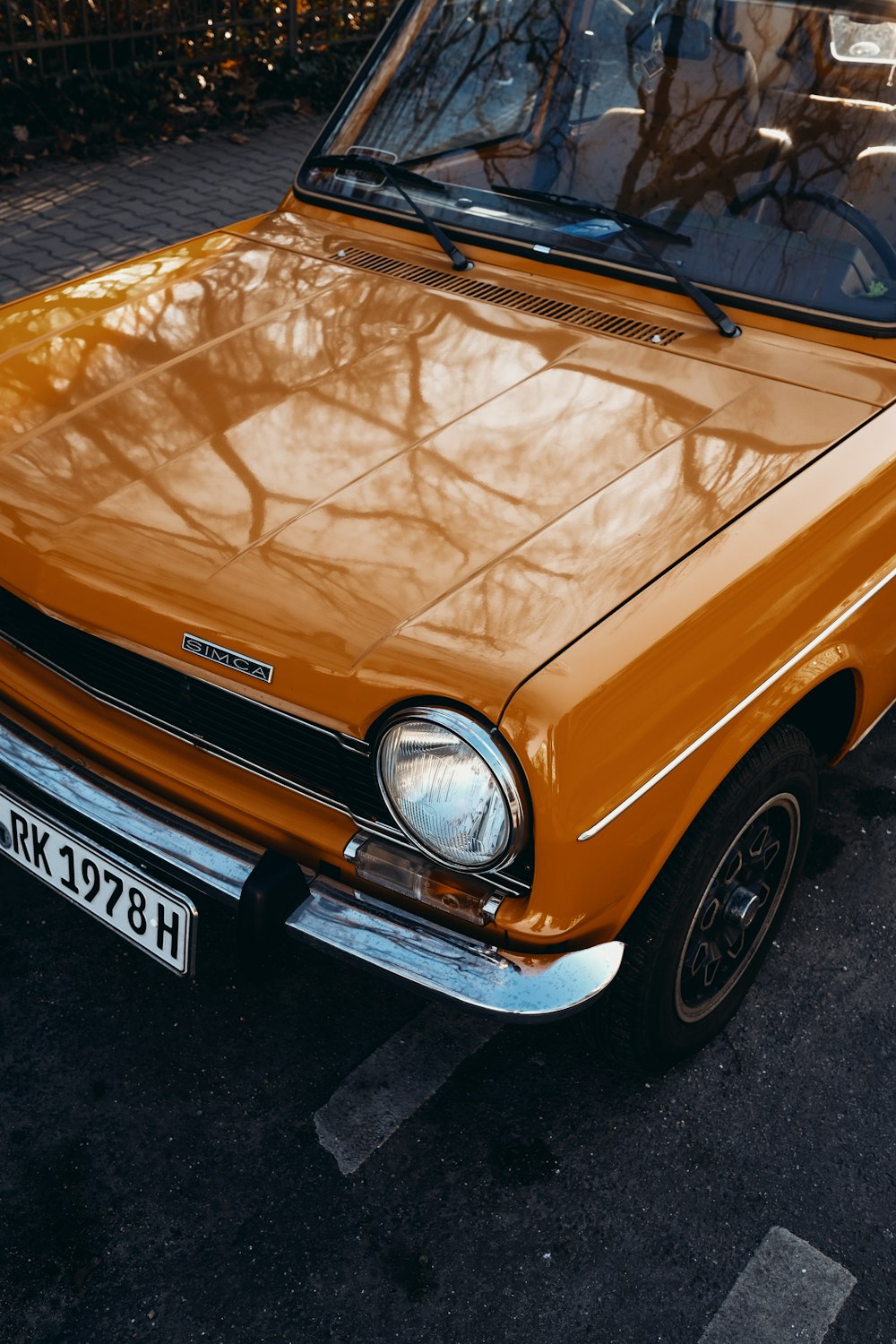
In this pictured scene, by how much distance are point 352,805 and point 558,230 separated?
5.36ft

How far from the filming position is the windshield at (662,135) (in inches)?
110

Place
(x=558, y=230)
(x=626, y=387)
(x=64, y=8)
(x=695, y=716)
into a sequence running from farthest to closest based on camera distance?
(x=64, y=8) → (x=558, y=230) → (x=626, y=387) → (x=695, y=716)

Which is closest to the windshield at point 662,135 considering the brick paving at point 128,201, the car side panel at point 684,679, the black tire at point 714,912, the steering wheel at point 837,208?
the steering wheel at point 837,208

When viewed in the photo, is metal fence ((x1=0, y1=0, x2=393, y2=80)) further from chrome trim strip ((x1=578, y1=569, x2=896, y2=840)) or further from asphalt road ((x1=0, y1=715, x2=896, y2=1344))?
chrome trim strip ((x1=578, y1=569, x2=896, y2=840))

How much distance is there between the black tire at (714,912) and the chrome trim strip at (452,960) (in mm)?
211

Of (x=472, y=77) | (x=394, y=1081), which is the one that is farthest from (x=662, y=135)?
(x=394, y=1081)

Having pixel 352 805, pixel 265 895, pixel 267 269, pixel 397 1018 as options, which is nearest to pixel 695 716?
pixel 352 805

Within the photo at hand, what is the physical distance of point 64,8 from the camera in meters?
7.66

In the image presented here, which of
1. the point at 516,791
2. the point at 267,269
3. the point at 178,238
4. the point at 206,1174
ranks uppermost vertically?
the point at 267,269

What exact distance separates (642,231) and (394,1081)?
201 cm

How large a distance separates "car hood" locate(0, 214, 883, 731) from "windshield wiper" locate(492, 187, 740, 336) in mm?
66

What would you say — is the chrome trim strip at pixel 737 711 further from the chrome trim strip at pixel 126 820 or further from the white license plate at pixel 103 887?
the white license plate at pixel 103 887

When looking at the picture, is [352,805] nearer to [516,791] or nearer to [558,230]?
[516,791]

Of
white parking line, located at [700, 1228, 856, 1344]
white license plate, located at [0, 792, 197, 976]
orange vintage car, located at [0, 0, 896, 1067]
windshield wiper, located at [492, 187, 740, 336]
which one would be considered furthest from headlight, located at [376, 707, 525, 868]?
windshield wiper, located at [492, 187, 740, 336]
